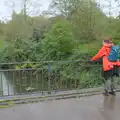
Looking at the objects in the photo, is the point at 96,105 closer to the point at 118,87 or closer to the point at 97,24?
the point at 118,87

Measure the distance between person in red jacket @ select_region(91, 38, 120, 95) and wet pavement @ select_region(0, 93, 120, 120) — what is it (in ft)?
1.60

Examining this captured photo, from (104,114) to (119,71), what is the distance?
76.4 inches

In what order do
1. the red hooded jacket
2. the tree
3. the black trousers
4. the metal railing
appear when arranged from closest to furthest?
the red hooded jacket, the black trousers, the metal railing, the tree

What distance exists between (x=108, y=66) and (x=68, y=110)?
72.9 inches

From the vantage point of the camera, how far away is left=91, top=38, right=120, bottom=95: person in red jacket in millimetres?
7018

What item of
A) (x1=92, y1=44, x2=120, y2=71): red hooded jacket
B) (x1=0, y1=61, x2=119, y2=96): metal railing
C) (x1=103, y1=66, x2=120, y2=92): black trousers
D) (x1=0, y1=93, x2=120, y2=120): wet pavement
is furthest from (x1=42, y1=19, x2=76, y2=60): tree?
(x1=0, y1=93, x2=120, y2=120): wet pavement

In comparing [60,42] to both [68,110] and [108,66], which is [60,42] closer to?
[108,66]

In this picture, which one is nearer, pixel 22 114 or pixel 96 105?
pixel 22 114

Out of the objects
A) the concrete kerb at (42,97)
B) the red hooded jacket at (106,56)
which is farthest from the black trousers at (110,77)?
the concrete kerb at (42,97)

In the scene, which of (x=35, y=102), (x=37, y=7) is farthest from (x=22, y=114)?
(x=37, y=7)

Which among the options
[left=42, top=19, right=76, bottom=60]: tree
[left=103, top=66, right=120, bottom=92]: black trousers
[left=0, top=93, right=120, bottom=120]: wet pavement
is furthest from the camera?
[left=42, top=19, right=76, bottom=60]: tree

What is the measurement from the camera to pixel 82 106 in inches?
253

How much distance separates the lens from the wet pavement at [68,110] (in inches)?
224

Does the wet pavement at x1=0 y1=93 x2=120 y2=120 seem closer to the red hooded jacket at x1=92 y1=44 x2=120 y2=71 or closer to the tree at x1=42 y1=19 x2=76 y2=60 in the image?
the red hooded jacket at x1=92 y1=44 x2=120 y2=71
